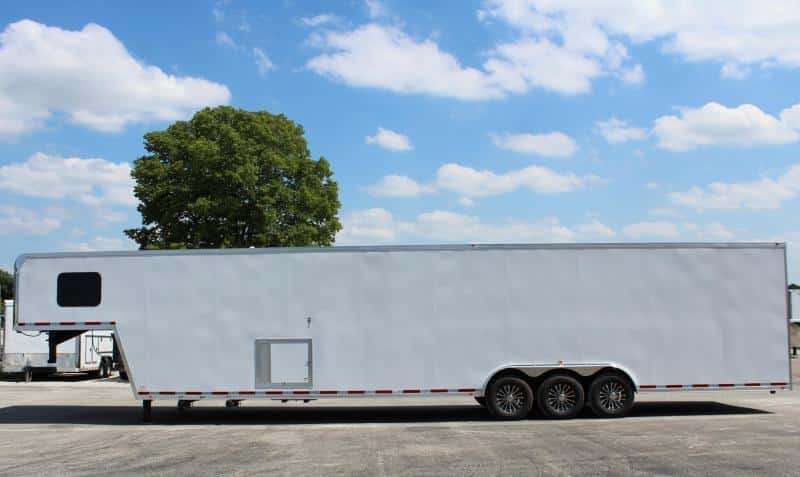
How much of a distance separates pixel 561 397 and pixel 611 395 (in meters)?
1.00

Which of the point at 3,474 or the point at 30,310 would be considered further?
the point at 30,310

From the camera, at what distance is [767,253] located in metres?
15.0

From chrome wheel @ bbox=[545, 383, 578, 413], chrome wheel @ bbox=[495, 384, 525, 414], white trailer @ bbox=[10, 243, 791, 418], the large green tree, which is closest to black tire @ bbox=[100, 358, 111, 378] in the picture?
the large green tree

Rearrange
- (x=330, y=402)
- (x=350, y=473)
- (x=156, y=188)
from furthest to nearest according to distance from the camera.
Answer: (x=156, y=188)
(x=330, y=402)
(x=350, y=473)

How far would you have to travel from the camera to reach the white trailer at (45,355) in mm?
27422

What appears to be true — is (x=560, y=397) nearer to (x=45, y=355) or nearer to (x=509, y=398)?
(x=509, y=398)

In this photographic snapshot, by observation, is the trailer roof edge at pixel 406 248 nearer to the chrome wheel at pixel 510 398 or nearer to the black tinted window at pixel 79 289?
the black tinted window at pixel 79 289

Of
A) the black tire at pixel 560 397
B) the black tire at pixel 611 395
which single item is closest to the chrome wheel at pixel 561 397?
the black tire at pixel 560 397

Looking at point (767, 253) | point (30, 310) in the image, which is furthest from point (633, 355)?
point (30, 310)

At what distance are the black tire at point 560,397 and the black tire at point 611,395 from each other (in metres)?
0.26

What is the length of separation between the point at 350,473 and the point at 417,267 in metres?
5.66

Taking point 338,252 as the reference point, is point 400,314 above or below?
below

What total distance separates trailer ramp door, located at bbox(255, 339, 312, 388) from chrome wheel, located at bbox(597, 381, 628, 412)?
18.9ft

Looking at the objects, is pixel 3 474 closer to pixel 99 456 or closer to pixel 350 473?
pixel 99 456
